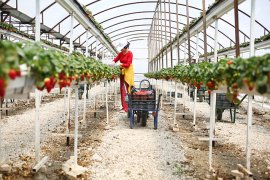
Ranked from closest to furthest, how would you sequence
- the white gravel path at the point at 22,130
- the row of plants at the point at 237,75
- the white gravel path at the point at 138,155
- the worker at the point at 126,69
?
1. the row of plants at the point at 237,75
2. the white gravel path at the point at 138,155
3. the white gravel path at the point at 22,130
4. the worker at the point at 126,69

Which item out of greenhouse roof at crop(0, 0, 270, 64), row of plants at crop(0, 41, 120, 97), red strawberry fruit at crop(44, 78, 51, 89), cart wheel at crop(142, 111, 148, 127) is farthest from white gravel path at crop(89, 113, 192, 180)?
greenhouse roof at crop(0, 0, 270, 64)

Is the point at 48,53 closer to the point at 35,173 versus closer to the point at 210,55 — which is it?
the point at 35,173

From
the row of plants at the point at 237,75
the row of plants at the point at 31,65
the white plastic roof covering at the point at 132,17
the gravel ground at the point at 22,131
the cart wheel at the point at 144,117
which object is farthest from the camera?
the white plastic roof covering at the point at 132,17

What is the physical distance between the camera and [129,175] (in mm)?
4273

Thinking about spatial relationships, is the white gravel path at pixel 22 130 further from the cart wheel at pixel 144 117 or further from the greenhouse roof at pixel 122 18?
the greenhouse roof at pixel 122 18

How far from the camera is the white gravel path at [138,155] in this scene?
14.3ft

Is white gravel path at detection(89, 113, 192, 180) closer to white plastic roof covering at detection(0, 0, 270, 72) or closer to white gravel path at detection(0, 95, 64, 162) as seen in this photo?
white gravel path at detection(0, 95, 64, 162)

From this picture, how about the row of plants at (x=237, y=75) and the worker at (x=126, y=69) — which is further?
the worker at (x=126, y=69)

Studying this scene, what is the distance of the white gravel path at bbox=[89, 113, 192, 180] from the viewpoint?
4344mm

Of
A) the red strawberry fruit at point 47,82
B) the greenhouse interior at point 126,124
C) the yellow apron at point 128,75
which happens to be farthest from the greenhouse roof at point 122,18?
the red strawberry fruit at point 47,82

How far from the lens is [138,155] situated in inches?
205

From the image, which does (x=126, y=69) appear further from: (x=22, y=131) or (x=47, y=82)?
(x=47, y=82)

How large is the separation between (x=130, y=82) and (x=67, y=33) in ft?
29.3

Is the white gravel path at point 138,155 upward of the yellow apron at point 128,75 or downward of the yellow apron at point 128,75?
downward
